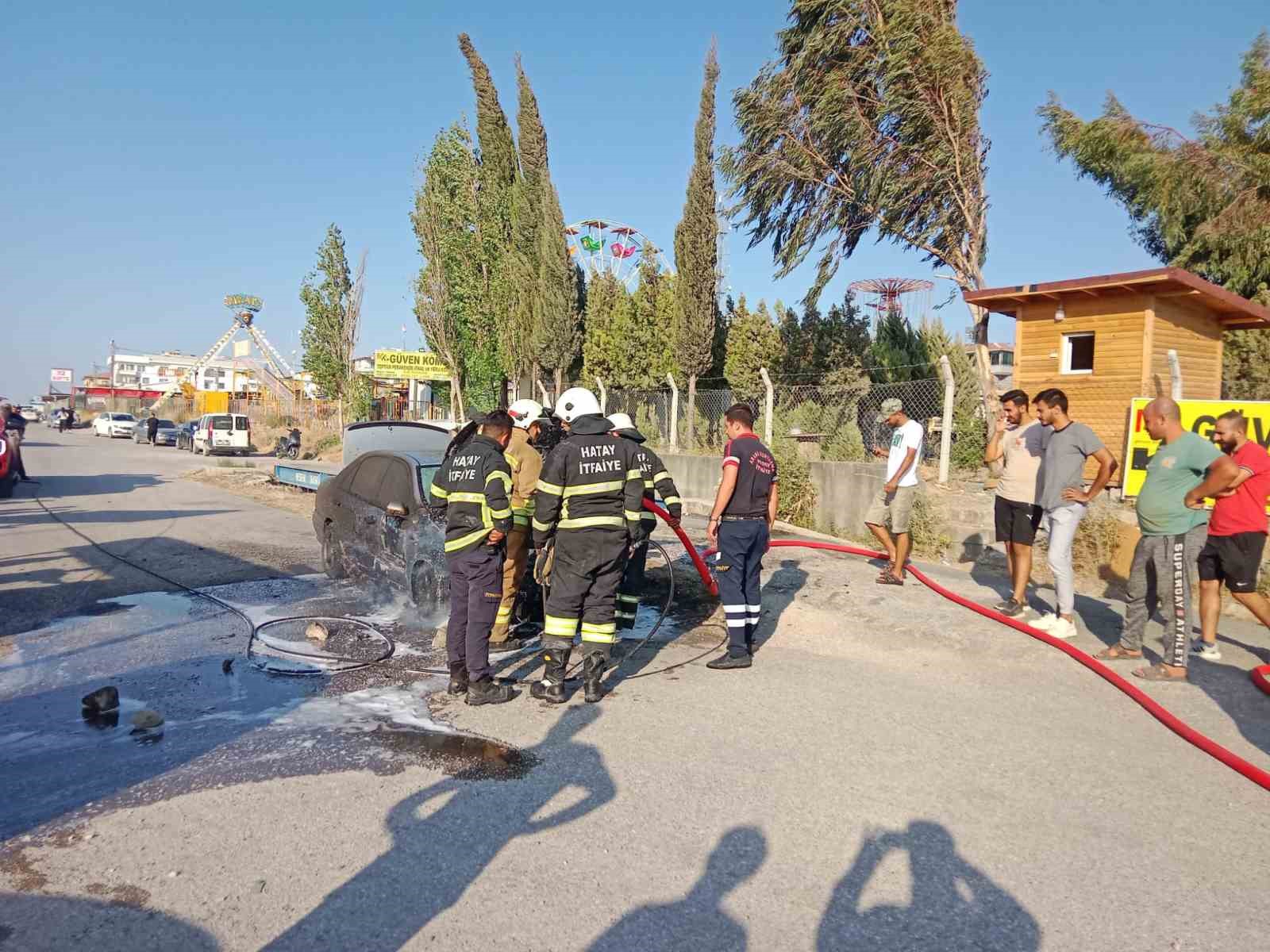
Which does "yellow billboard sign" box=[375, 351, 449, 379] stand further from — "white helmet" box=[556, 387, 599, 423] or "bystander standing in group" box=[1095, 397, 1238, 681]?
"bystander standing in group" box=[1095, 397, 1238, 681]

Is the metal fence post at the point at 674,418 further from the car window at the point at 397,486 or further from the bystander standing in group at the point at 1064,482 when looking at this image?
the bystander standing in group at the point at 1064,482

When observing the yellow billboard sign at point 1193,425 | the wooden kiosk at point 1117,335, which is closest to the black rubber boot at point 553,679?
the yellow billboard sign at point 1193,425

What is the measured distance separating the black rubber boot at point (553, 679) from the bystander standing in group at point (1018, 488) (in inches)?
153

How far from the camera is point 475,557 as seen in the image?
17.0 ft

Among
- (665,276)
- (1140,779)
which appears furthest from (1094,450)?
(665,276)

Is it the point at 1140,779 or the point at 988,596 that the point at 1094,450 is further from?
Result: the point at 1140,779

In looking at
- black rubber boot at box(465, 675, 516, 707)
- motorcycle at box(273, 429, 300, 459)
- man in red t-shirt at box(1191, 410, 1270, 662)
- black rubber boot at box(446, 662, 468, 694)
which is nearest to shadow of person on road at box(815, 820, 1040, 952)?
black rubber boot at box(465, 675, 516, 707)

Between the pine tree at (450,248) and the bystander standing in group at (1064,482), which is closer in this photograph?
the bystander standing in group at (1064,482)

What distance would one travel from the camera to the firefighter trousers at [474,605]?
5141mm

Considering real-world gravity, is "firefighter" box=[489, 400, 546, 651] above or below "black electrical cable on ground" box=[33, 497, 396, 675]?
above

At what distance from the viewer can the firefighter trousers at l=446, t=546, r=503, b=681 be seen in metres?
5.14

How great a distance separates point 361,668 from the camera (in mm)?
5730

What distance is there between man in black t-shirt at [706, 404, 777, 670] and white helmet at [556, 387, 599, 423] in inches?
40.1

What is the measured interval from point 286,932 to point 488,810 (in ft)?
3.31
